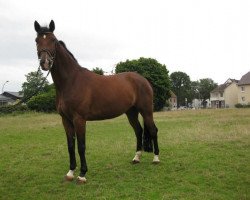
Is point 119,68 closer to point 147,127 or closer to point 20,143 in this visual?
point 20,143

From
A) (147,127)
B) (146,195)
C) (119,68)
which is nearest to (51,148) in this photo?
(147,127)

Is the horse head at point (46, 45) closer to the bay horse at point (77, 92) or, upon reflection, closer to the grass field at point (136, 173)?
the bay horse at point (77, 92)

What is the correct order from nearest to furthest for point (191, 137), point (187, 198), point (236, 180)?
point (187, 198)
point (236, 180)
point (191, 137)

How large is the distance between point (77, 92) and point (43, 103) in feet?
120

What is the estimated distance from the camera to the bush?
42094mm

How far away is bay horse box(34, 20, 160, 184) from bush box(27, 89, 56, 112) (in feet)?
116

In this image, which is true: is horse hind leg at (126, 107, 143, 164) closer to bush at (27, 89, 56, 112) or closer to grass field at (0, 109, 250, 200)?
grass field at (0, 109, 250, 200)

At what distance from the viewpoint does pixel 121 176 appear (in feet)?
23.9

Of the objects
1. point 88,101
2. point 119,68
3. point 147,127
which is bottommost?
point 147,127

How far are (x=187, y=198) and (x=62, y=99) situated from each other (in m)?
3.13

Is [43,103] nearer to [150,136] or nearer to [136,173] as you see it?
[150,136]

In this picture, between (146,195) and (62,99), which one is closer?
(146,195)

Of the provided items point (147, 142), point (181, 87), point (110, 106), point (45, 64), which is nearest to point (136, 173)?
point (147, 142)

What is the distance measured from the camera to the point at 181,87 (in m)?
120
